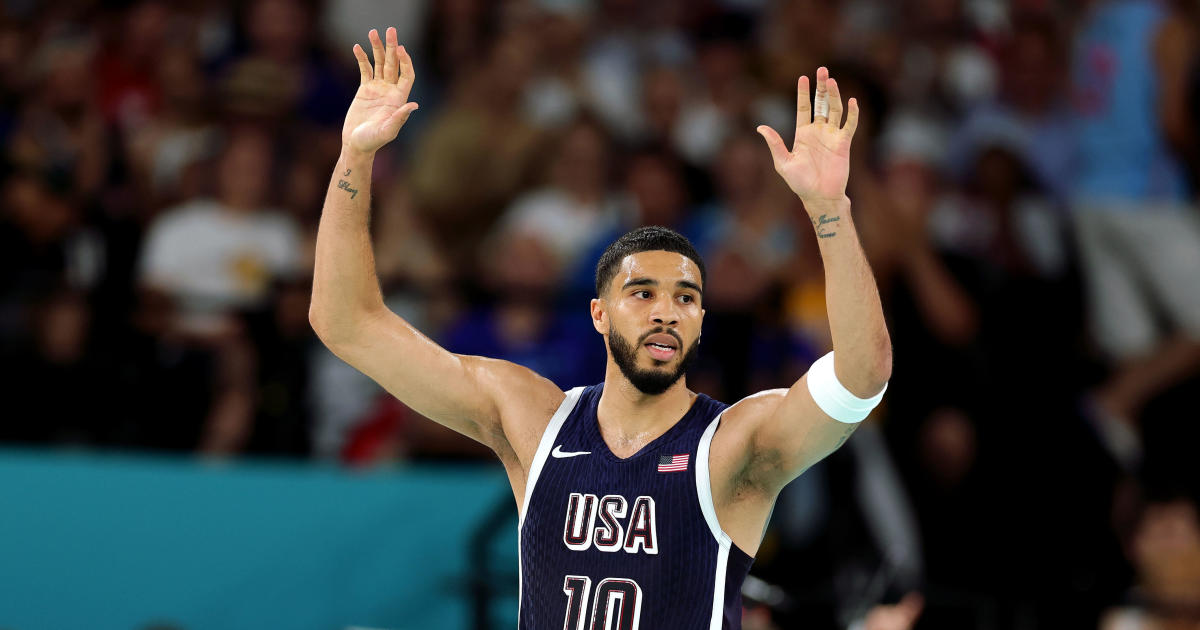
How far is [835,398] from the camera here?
13.6 feet

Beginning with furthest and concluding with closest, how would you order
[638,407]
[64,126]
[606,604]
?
[64,126]
[638,407]
[606,604]

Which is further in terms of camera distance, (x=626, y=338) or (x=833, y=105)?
(x=626, y=338)

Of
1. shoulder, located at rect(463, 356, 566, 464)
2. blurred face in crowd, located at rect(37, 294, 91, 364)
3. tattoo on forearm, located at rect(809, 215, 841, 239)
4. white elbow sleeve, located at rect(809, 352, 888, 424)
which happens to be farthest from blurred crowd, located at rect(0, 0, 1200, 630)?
tattoo on forearm, located at rect(809, 215, 841, 239)

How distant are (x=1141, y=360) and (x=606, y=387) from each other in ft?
18.8

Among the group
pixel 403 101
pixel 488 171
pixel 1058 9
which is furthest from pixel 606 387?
pixel 1058 9

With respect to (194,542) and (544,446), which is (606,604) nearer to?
(544,446)

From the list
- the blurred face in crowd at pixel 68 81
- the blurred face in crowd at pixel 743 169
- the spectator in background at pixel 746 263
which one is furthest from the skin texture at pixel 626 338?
the blurred face in crowd at pixel 68 81

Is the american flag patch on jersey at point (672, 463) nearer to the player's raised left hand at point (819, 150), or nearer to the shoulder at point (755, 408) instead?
the shoulder at point (755, 408)

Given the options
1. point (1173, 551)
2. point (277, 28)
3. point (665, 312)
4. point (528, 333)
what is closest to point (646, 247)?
point (665, 312)

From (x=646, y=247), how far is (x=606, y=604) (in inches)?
44.5

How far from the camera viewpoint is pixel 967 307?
358 inches

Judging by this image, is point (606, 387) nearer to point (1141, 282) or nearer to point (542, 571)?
point (542, 571)

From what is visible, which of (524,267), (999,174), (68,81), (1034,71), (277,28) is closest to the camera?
(524,267)

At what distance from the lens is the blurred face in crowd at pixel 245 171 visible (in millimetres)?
9438
